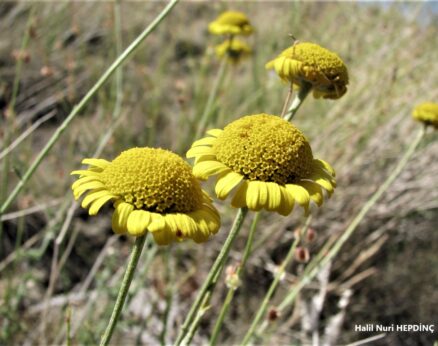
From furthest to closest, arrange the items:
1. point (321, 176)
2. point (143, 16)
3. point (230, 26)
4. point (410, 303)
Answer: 1. point (143, 16)
2. point (410, 303)
3. point (230, 26)
4. point (321, 176)

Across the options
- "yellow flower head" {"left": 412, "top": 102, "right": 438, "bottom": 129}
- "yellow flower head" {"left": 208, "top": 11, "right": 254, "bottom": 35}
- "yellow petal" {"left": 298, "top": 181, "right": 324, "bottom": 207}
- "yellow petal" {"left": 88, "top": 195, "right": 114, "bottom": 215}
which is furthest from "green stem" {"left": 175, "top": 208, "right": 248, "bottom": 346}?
"yellow flower head" {"left": 208, "top": 11, "right": 254, "bottom": 35}

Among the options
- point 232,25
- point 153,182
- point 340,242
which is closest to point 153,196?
point 153,182

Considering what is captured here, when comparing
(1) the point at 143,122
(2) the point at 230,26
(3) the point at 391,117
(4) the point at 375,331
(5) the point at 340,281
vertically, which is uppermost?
(2) the point at 230,26

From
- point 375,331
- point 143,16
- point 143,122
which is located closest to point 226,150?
point 375,331

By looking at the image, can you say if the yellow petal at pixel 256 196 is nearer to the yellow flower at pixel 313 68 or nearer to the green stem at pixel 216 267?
the green stem at pixel 216 267

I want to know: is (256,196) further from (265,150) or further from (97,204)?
(97,204)

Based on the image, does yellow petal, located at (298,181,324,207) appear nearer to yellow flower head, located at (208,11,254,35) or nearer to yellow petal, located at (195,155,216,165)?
yellow petal, located at (195,155,216,165)

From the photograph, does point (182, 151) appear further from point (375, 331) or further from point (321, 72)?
point (321, 72)

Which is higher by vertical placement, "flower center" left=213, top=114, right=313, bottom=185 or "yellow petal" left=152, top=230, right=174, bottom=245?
"flower center" left=213, top=114, right=313, bottom=185
